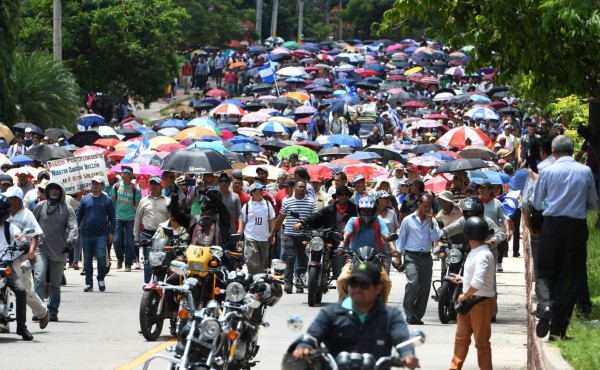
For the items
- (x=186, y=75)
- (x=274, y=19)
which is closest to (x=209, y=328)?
(x=186, y=75)

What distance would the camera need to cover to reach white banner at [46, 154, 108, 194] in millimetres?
23406

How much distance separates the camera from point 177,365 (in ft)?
32.8

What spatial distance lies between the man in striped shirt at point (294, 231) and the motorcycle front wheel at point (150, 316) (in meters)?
5.30

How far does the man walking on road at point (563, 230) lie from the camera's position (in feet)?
39.5

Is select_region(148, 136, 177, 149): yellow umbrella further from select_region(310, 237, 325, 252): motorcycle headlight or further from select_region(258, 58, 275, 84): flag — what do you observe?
select_region(258, 58, 275, 84): flag

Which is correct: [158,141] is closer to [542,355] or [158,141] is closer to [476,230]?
[476,230]

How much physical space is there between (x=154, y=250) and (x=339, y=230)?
13.6 ft

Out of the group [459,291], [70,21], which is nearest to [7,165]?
[459,291]

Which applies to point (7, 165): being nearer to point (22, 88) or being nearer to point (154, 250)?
point (154, 250)

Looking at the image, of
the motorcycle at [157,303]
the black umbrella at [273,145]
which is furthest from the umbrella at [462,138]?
the motorcycle at [157,303]

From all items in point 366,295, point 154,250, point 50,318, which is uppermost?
point 366,295

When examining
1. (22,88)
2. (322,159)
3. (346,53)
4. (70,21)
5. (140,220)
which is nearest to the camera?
(140,220)

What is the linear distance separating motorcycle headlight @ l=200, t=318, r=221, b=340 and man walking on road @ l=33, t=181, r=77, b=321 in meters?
7.48

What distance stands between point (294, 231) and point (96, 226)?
292cm
